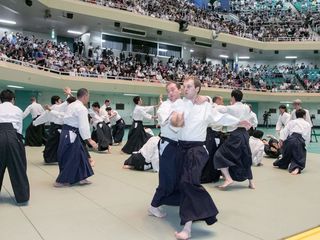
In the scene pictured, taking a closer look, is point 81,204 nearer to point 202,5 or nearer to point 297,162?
point 297,162

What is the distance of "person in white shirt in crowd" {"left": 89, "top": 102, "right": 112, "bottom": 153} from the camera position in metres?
10.8

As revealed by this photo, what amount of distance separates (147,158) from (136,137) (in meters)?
2.66

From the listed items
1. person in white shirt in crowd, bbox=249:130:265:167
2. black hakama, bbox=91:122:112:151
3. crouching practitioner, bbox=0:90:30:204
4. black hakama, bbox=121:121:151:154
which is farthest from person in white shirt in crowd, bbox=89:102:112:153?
crouching practitioner, bbox=0:90:30:204

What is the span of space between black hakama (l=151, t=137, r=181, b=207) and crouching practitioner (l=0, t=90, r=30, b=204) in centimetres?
193

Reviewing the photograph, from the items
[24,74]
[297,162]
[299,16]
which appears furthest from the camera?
[299,16]

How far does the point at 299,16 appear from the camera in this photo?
3447 cm

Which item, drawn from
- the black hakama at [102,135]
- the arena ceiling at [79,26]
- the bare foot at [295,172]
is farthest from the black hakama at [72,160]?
the arena ceiling at [79,26]

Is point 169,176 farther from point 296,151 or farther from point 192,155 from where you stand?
point 296,151

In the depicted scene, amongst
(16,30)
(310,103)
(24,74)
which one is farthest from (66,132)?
(310,103)

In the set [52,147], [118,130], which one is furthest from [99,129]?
[52,147]

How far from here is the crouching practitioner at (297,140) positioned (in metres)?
7.96

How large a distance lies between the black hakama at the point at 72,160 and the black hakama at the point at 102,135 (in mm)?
4633

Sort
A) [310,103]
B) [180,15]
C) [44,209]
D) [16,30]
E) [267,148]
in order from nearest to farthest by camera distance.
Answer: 1. [44,209]
2. [267,148]
3. [16,30]
4. [180,15]
5. [310,103]

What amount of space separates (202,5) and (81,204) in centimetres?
3351
